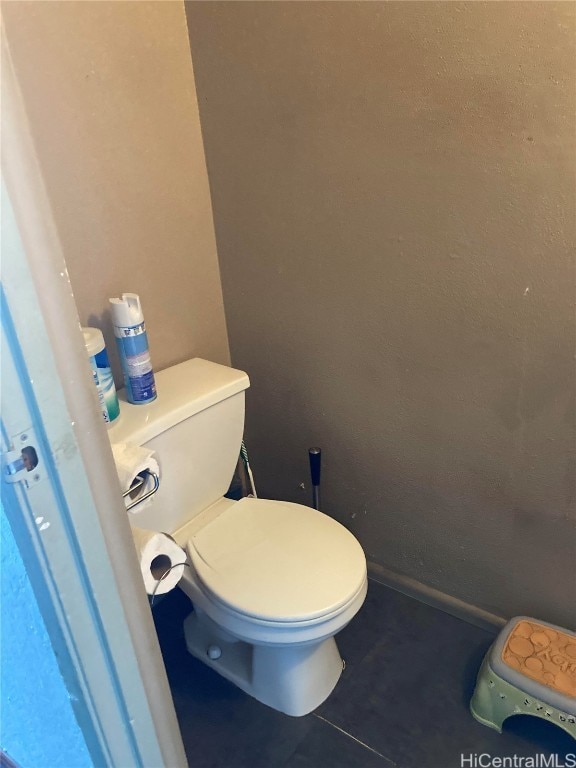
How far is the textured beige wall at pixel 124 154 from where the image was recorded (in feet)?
4.02

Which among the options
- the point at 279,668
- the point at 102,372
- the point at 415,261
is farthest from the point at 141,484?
the point at 415,261

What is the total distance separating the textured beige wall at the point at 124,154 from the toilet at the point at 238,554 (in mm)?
243

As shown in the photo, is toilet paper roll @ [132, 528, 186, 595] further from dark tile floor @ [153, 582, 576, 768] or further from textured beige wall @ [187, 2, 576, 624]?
textured beige wall @ [187, 2, 576, 624]

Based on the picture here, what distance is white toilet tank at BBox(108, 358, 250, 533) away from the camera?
134 cm

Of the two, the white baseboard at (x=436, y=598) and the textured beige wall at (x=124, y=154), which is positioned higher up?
the textured beige wall at (x=124, y=154)

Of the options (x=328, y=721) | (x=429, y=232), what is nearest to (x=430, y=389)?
(x=429, y=232)

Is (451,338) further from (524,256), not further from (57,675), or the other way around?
(57,675)

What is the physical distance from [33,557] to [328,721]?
1.03m

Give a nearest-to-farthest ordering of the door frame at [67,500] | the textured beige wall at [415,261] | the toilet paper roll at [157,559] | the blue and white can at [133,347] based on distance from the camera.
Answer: the door frame at [67,500] → the toilet paper roll at [157,559] → the textured beige wall at [415,261] → the blue and white can at [133,347]

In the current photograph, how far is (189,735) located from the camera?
1402 mm

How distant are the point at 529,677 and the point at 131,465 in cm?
100

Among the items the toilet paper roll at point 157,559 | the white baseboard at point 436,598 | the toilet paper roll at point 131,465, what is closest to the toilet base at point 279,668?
the white baseboard at point 436,598

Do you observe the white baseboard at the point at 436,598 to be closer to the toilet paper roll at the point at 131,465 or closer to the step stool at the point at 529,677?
the step stool at the point at 529,677

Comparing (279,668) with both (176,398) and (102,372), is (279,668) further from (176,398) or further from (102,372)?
(102,372)
